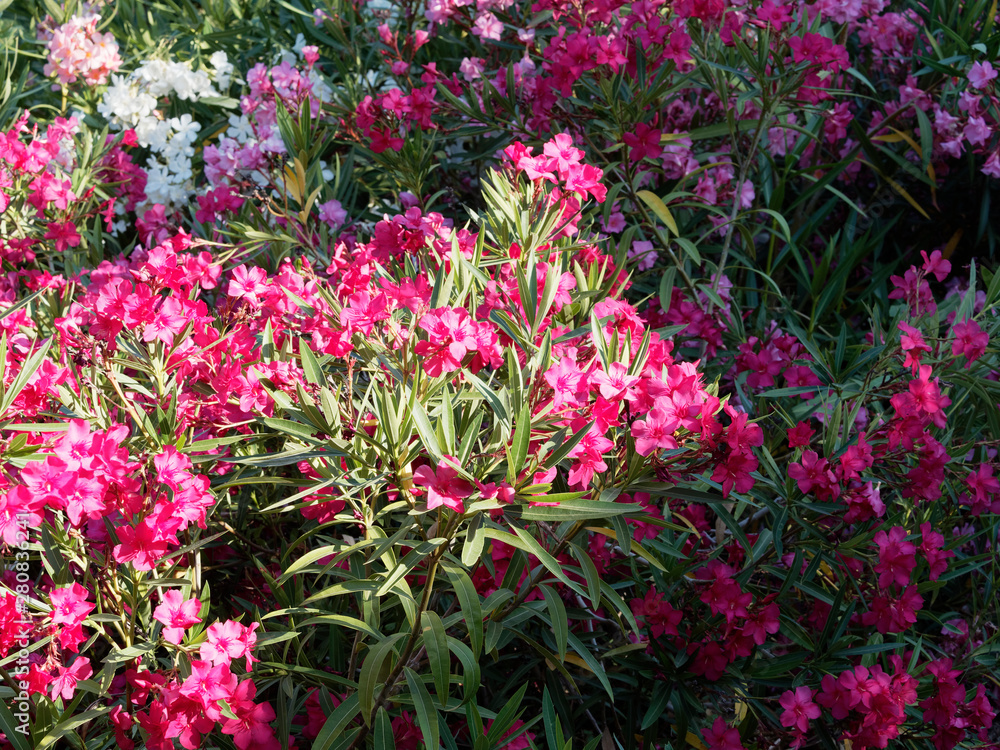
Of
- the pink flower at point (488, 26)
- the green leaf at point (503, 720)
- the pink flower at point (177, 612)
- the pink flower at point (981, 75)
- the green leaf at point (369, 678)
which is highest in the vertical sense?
the pink flower at point (981, 75)

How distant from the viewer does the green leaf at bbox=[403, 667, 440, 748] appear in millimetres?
925

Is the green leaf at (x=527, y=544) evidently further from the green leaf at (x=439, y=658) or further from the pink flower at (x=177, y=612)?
the pink flower at (x=177, y=612)

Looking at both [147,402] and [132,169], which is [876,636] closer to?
[147,402]

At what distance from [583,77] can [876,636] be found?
1.38 meters

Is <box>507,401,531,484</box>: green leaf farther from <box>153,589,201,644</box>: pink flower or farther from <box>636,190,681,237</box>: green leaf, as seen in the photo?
<box>636,190,681,237</box>: green leaf

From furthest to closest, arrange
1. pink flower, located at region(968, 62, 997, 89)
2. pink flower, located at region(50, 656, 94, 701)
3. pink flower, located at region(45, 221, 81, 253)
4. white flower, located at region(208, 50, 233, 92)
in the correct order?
white flower, located at region(208, 50, 233, 92)
pink flower, located at region(968, 62, 997, 89)
pink flower, located at region(45, 221, 81, 253)
pink flower, located at region(50, 656, 94, 701)

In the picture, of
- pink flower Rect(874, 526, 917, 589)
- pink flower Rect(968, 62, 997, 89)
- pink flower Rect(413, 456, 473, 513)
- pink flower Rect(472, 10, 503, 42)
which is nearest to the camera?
pink flower Rect(413, 456, 473, 513)

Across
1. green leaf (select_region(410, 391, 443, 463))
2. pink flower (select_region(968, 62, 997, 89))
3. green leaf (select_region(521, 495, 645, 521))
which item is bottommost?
green leaf (select_region(521, 495, 645, 521))

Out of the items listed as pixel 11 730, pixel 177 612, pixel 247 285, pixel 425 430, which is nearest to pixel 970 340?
pixel 425 430

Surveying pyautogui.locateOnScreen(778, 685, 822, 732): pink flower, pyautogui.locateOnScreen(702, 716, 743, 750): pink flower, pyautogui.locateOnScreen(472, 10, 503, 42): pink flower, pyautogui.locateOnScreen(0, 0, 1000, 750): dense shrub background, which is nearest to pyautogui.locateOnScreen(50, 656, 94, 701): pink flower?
pyautogui.locateOnScreen(0, 0, 1000, 750): dense shrub background

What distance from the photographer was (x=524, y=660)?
4.87 ft

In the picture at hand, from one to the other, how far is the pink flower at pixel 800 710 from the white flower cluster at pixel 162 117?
82.3 inches

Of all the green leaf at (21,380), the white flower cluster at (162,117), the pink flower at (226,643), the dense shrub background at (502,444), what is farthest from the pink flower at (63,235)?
the pink flower at (226,643)

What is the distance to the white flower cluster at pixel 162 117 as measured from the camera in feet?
7.85
